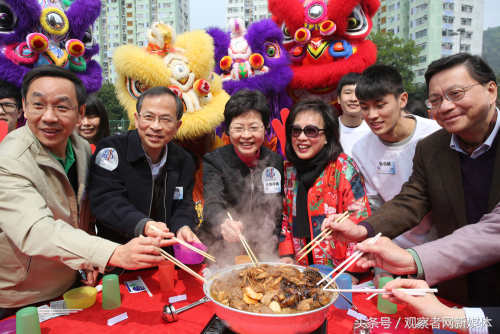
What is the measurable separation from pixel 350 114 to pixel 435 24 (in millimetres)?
43772

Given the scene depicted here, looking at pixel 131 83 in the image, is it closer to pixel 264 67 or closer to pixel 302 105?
pixel 264 67

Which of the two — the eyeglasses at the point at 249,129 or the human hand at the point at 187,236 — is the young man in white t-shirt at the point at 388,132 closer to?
the eyeglasses at the point at 249,129

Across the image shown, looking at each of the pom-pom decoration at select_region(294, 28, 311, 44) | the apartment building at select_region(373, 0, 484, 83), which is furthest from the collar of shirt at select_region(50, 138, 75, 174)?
the apartment building at select_region(373, 0, 484, 83)

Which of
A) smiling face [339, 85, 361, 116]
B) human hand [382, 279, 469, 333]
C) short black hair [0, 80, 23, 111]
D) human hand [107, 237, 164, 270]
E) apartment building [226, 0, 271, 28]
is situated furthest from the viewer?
apartment building [226, 0, 271, 28]

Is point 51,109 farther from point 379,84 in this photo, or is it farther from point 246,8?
point 246,8

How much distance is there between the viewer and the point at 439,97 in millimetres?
1901

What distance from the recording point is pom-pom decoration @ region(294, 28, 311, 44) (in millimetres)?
5672

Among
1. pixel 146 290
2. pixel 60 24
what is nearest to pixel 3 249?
pixel 146 290

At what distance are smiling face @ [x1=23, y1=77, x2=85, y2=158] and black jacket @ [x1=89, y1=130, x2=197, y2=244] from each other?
438 millimetres

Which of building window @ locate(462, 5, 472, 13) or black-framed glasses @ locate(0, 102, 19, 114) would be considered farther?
building window @ locate(462, 5, 472, 13)

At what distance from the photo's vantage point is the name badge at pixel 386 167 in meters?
2.72

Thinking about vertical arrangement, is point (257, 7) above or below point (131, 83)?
above

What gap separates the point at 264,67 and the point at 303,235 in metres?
4.09

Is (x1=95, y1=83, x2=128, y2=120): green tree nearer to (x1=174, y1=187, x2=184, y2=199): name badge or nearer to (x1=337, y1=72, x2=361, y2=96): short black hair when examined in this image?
(x1=337, y1=72, x2=361, y2=96): short black hair
